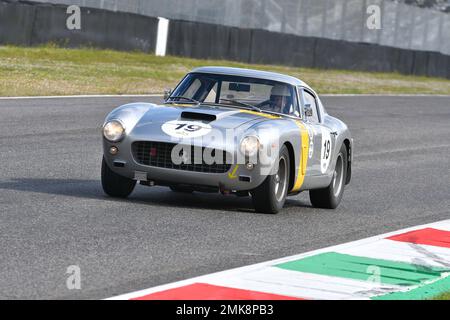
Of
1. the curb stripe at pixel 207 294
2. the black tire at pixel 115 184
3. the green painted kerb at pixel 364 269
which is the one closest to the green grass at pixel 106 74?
the black tire at pixel 115 184

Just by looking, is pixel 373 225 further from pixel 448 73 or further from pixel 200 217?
pixel 448 73

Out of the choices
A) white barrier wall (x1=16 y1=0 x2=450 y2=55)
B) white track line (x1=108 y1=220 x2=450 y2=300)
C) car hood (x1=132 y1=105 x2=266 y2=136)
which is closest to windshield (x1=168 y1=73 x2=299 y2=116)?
car hood (x1=132 y1=105 x2=266 y2=136)

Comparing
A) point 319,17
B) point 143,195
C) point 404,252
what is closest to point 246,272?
point 404,252

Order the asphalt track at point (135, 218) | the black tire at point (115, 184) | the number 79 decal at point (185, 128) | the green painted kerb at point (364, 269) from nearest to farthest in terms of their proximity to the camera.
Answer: the asphalt track at point (135, 218) → the green painted kerb at point (364, 269) → the number 79 decal at point (185, 128) → the black tire at point (115, 184)

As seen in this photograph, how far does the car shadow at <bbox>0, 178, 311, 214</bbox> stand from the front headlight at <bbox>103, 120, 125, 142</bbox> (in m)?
0.55

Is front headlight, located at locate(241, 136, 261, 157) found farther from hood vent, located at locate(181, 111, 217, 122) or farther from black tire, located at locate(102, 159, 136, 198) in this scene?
black tire, located at locate(102, 159, 136, 198)

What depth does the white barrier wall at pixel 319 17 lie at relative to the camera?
107 feet

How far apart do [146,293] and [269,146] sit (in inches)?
144

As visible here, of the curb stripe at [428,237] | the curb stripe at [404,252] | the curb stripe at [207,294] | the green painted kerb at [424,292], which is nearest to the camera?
the curb stripe at [207,294]

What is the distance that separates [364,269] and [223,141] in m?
2.36

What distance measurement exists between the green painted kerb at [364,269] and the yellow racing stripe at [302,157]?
7.66 feet

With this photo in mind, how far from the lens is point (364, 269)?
742cm

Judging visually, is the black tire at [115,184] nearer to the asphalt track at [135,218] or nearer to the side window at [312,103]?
the asphalt track at [135,218]

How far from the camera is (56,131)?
51.4 feet
